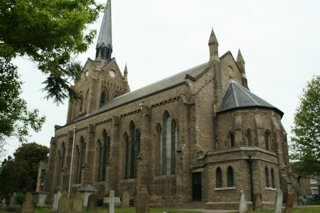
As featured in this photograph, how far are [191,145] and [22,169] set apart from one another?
107ft

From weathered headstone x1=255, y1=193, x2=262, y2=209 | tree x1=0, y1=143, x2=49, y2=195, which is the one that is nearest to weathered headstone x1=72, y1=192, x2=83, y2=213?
weathered headstone x1=255, y1=193, x2=262, y2=209

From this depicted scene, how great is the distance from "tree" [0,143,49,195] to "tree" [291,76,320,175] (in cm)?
3484

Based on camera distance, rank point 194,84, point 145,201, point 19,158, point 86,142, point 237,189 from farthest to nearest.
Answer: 1. point 19,158
2. point 86,142
3. point 194,84
4. point 237,189
5. point 145,201

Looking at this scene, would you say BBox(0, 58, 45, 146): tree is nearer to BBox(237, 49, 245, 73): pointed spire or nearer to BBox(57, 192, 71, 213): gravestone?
BBox(57, 192, 71, 213): gravestone

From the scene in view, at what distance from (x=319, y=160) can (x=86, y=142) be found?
24.3 metres

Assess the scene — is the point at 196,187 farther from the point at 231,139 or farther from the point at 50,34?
the point at 50,34

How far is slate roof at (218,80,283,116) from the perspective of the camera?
27506 millimetres

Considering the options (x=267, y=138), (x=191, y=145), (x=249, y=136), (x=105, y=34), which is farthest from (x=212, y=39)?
(x=105, y=34)

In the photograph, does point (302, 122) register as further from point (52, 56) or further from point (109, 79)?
point (109, 79)

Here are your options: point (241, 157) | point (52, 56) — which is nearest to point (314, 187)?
point (241, 157)

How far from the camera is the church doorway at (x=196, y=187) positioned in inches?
968

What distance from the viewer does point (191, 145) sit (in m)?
26.0

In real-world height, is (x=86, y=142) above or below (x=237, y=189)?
above

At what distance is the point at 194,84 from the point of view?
28.4 m
